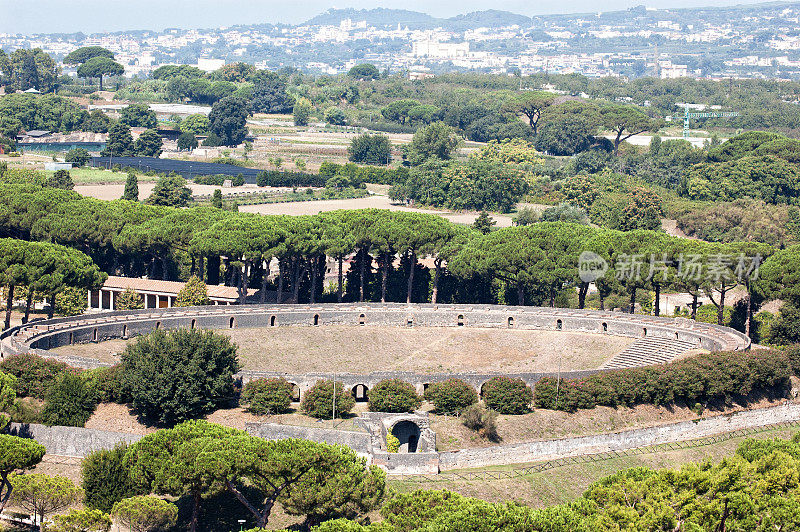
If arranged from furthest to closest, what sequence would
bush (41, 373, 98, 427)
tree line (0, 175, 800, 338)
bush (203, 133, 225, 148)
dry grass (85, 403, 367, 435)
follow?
bush (203, 133, 225, 148) < tree line (0, 175, 800, 338) < dry grass (85, 403, 367, 435) < bush (41, 373, 98, 427)

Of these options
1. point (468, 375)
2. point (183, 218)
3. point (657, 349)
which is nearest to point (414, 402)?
point (468, 375)

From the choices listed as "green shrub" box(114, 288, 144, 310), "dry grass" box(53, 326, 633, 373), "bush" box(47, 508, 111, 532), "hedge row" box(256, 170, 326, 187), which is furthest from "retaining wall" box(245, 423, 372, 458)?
"hedge row" box(256, 170, 326, 187)

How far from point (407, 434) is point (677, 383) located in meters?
14.1

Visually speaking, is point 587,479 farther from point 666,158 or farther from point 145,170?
point 666,158

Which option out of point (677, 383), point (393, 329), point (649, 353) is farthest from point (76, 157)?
point (677, 383)

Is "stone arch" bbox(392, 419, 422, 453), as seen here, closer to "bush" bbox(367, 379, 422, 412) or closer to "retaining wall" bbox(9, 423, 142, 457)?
"bush" bbox(367, 379, 422, 412)

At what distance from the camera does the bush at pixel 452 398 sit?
58.8m

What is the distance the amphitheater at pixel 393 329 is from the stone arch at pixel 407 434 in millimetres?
45

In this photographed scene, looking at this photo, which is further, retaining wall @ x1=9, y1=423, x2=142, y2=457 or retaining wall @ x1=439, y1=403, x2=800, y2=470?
retaining wall @ x1=439, y1=403, x2=800, y2=470

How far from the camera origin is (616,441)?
59.2 m

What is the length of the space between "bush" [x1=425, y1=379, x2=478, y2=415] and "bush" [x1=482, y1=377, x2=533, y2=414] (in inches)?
31.5

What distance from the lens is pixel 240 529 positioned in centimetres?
4697

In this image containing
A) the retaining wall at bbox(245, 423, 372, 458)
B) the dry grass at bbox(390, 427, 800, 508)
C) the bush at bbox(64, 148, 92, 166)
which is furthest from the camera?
the bush at bbox(64, 148, 92, 166)

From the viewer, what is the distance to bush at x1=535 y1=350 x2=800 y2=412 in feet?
198
